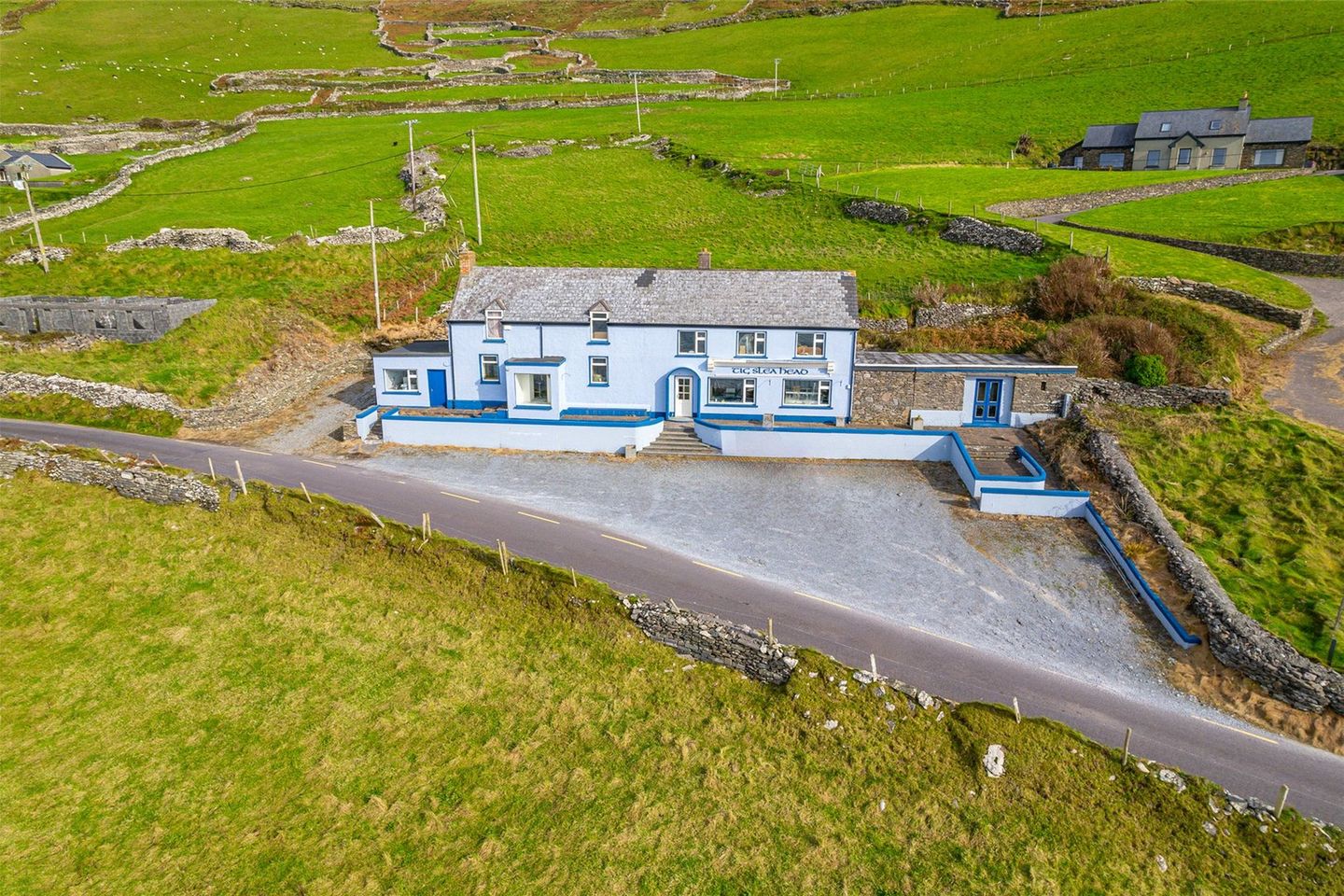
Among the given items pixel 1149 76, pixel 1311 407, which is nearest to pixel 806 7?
pixel 1149 76

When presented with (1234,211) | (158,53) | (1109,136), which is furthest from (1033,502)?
(158,53)

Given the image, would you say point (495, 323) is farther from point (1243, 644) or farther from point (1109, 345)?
point (1243, 644)

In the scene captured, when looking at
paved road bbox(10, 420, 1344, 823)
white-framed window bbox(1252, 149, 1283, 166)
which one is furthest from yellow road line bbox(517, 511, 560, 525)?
white-framed window bbox(1252, 149, 1283, 166)

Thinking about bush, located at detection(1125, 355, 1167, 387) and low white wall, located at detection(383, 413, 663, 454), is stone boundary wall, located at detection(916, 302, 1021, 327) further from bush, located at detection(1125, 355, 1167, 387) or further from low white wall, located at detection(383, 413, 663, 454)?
low white wall, located at detection(383, 413, 663, 454)

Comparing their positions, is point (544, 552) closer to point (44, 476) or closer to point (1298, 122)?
point (44, 476)

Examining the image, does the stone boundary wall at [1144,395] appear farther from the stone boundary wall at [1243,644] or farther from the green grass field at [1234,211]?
the green grass field at [1234,211]

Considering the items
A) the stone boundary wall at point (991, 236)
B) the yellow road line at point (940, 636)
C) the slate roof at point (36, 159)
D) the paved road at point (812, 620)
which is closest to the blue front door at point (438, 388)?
the paved road at point (812, 620)
